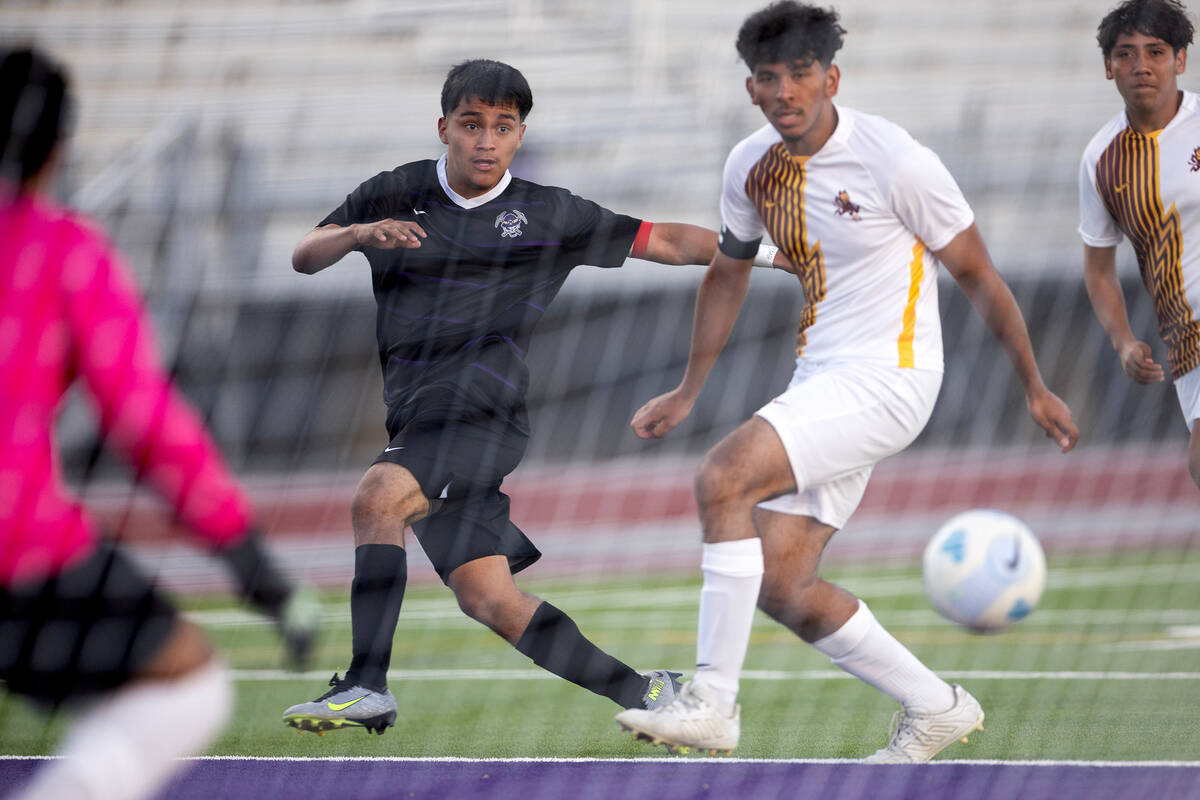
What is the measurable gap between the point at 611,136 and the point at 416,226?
1103cm

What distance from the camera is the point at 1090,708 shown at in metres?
5.00

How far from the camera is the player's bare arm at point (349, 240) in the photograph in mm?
3549

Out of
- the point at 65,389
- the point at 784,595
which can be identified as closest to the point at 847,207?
the point at 784,595

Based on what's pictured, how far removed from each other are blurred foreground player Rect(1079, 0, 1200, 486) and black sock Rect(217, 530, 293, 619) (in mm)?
2762

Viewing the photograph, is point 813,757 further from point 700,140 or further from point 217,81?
point 217,81

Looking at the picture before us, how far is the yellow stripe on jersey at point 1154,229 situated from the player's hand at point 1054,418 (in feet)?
2.80

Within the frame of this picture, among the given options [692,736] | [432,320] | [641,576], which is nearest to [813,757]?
[692,736]

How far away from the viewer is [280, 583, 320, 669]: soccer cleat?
212 centimetres

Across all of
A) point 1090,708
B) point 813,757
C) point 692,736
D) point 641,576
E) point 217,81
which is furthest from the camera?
point 217,81

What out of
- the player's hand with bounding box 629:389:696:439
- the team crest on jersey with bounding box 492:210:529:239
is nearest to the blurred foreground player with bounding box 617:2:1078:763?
the player's hand with bounding box 629:389:696:439

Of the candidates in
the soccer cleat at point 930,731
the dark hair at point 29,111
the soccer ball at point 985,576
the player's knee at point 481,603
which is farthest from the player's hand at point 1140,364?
the dark hair at point 29,111

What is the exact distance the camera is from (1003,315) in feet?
11.6

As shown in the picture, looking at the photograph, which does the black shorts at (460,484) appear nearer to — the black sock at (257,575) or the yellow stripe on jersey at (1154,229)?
the black sock at (257,575)

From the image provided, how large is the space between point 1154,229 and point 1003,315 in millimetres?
952
